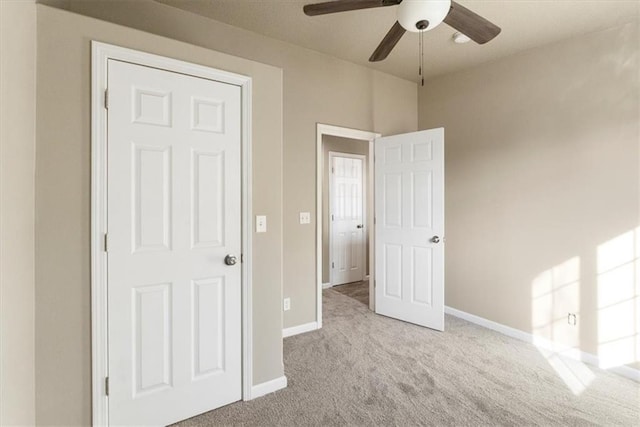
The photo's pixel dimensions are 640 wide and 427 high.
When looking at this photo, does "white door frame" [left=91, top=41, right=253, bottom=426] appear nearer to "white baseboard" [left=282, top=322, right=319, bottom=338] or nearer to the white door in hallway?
the white door in hallway

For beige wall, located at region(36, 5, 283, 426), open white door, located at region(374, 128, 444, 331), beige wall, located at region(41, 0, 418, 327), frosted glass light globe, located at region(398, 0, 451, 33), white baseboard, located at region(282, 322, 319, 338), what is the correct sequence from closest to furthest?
frosted glass light globe, located at region(398, 0, 451, 33) < beige wall, located at region(36, 5, 283, 426) < beige wall, located at region(41, 0, 418, 327) < white baseboard, located at region(282, 322, 319, 338) < open white door, located at region(374, 128, 444, 331)

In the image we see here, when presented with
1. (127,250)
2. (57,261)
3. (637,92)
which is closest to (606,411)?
(637,92)

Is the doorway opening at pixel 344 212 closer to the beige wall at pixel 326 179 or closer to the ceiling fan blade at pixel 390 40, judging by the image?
the beige wall at pixel 326 179

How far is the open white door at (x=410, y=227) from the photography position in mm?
3324

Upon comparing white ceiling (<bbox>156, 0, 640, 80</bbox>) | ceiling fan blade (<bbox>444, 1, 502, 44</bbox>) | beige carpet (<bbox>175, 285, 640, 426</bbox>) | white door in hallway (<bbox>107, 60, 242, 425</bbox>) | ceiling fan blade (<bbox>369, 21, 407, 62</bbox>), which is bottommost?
beige carpet (<bbox>175, 285, 640, 426</bbox>)

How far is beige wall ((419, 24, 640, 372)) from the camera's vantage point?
8.46ft

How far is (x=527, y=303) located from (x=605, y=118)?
1.79m

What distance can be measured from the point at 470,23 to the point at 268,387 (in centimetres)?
261

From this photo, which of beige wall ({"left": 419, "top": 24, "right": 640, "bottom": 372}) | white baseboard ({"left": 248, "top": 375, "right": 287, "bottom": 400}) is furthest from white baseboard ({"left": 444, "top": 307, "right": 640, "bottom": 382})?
white baseboard ({"left": 248, "top": 375, "right": 287, "bottom": 400})

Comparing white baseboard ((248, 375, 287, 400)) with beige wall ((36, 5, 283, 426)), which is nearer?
beige wall ((36, 5, 283, 426))

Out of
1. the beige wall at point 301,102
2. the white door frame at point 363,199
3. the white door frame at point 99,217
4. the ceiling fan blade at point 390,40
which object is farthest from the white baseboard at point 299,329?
the ceiling fan blade at point 390,40

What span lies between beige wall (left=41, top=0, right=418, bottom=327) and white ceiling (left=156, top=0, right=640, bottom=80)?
0.36 feet

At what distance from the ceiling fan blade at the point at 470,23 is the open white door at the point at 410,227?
149 cm

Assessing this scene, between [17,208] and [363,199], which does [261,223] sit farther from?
[363,199]
